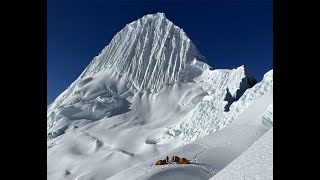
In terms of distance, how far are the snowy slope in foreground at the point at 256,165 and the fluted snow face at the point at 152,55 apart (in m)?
62.6

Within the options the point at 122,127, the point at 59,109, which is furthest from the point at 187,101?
the point at 59,109

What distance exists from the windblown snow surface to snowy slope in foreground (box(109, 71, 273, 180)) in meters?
0.05

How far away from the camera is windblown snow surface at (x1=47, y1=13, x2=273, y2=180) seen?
71.5 ft

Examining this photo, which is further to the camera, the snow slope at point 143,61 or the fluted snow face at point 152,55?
the fluted snow face at point 152,55

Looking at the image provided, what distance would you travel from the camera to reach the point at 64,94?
247ft

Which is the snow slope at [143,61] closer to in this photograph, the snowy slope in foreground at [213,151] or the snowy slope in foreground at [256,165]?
the snowy slope in foreground at [213,151]

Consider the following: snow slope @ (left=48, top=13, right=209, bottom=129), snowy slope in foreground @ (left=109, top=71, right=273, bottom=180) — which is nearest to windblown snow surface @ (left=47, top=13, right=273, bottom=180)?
snowy slope in foreground @ (left=109, top=71, right=273, bottom=180)

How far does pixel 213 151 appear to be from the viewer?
774 inches

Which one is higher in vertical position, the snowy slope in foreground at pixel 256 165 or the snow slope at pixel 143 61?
the snow slope at pixel 143 61

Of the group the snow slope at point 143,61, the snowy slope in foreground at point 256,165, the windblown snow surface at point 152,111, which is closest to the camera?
the snowy slope in foreground at point 256,165

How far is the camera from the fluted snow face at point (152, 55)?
71.6m

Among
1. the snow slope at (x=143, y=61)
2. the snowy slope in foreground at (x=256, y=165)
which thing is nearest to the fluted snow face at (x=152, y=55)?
the snow slope at (x=143, y=61)

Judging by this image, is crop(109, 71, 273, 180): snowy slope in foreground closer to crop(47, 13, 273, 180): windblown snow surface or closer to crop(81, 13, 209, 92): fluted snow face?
crop(47, 13, 273, 180): windblown snow surface

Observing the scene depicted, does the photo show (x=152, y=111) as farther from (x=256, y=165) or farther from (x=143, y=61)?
(x=256, y=165)
